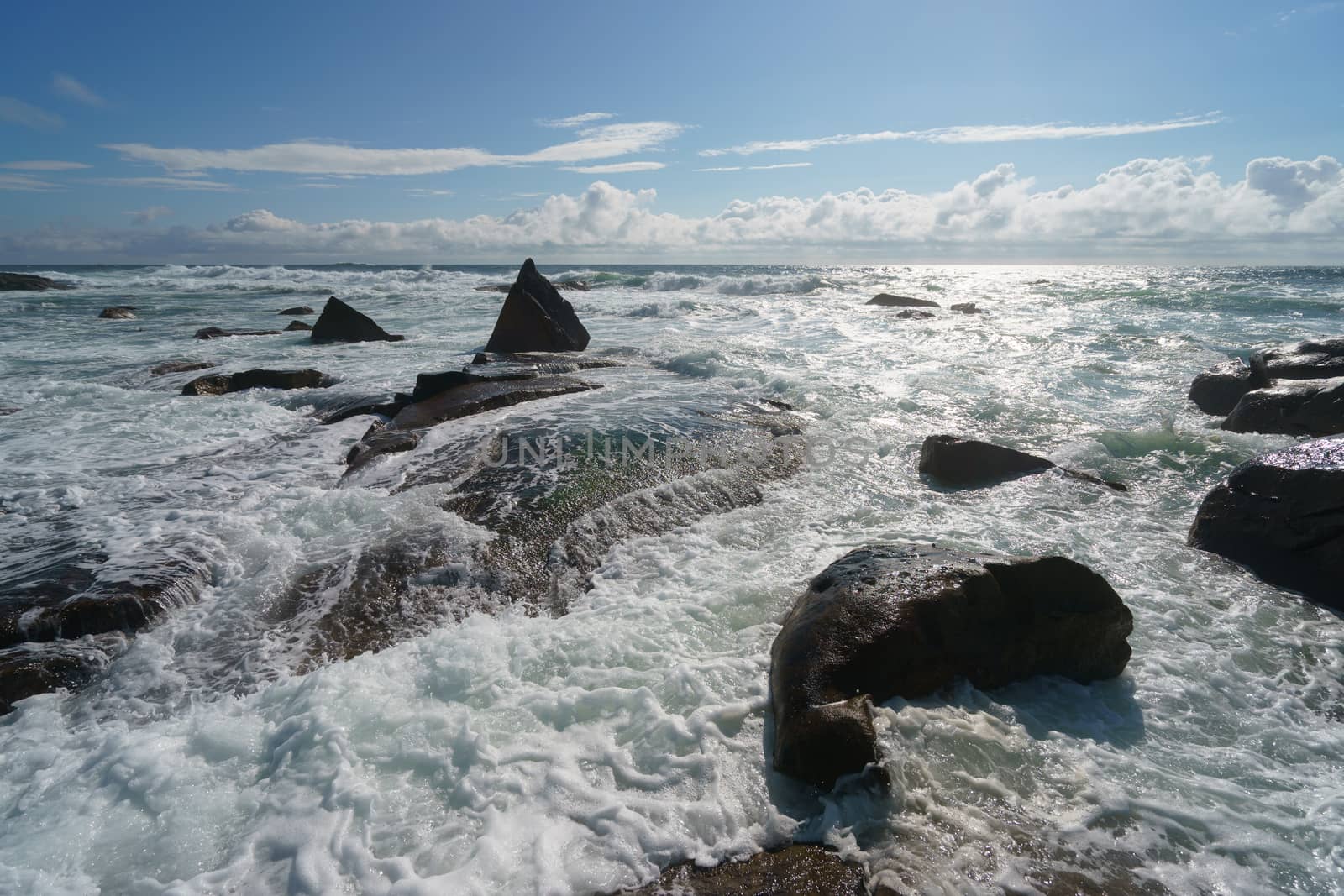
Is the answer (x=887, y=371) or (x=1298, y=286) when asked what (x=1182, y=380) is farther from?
(x=1298, y=286)

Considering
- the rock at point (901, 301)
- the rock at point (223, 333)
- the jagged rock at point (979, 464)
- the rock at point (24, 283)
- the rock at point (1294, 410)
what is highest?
the rock at point (24, 283)

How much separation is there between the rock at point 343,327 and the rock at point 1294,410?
55.9 ft

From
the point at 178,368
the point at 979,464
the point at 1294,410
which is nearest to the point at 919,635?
the point at 979,464

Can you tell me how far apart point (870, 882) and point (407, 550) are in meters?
3.98

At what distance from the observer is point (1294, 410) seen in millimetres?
8203

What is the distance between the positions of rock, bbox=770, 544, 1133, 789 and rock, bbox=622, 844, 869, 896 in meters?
0.40

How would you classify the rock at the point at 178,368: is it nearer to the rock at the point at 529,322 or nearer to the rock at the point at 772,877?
the rock at the point at 529,322

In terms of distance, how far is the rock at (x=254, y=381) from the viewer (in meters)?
11.1

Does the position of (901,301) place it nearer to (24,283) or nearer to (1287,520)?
(1287,520)

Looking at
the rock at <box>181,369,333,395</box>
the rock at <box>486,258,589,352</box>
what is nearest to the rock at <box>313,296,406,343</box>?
the rock at <box>486,258,589,352</box>

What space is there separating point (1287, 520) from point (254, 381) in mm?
13284

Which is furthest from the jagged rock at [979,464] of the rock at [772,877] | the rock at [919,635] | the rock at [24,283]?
the rock at [24,283]

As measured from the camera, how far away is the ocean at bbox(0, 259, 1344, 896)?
9.07ft

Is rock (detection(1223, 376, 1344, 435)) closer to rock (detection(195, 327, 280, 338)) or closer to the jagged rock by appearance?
the jagged rock
